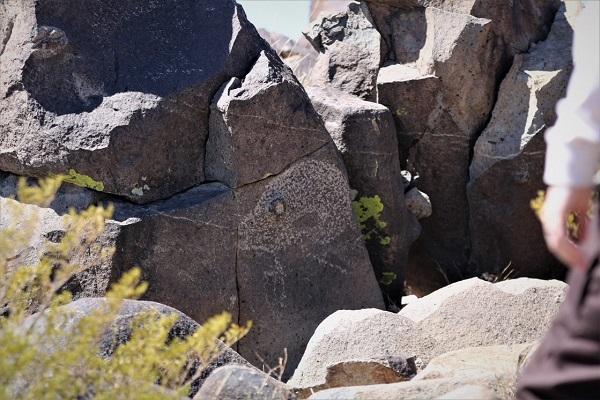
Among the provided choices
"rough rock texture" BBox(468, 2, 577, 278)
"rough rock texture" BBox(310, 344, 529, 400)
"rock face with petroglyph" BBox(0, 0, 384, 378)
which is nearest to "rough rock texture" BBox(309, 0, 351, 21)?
"rough rock texture" BBox(468, 2, 577, 278)

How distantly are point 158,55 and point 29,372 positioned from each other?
340 centimetres

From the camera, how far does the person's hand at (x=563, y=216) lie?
1983 mm

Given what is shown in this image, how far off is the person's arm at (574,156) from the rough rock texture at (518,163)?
5429 mm

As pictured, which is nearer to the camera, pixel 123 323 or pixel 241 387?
pixel 241 387

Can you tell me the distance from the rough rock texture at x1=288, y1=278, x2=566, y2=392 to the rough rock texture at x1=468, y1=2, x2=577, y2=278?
2.04m

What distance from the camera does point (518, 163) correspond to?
7523mm

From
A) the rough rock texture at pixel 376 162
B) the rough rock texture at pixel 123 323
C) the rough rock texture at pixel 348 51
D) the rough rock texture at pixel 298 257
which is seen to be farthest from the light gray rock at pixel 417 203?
the rough rock texture at pixel 123 323

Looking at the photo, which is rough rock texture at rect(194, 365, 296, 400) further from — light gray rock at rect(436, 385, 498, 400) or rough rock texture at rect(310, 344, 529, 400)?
light gray rock at rect(436, 385, 498, 400)

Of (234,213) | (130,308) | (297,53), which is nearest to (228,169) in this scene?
(234,213)

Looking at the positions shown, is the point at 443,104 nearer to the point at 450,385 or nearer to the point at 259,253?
the point at 259,253

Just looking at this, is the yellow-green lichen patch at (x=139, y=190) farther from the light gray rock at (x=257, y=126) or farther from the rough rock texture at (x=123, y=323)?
the rough rock texture at (x=123, y=323)

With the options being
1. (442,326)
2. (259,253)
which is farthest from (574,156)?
(259,253)

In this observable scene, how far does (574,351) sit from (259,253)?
4216mm

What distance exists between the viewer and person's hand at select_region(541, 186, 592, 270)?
1.98 meters
